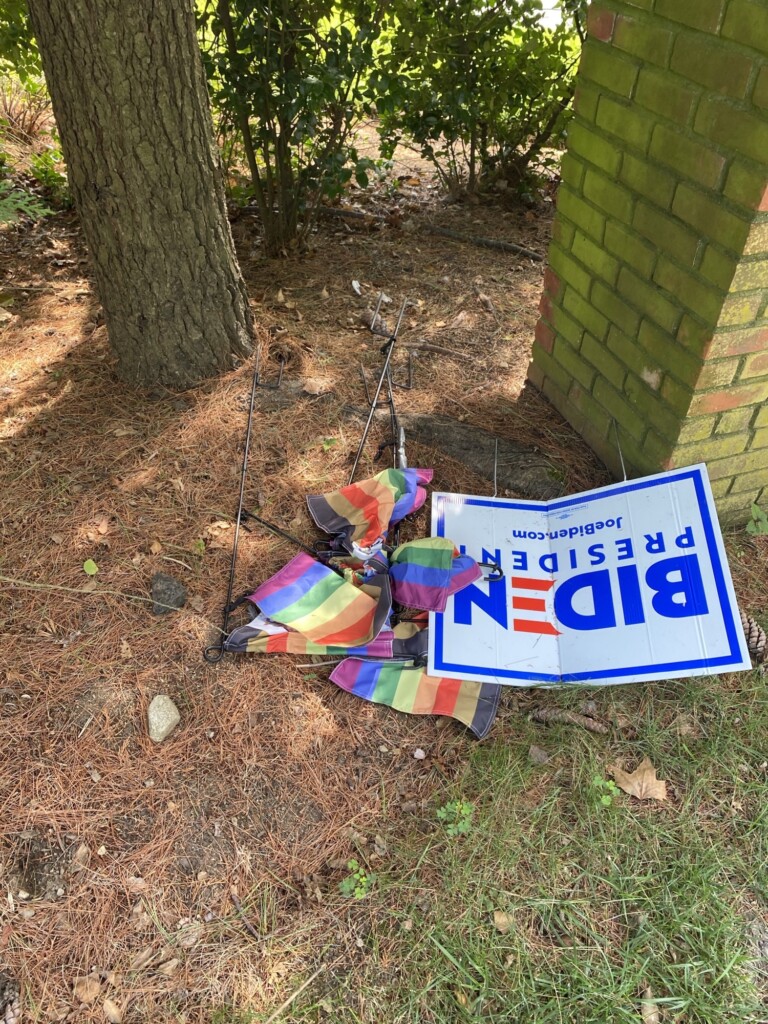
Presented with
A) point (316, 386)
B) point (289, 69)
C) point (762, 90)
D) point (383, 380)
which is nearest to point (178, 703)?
point (316, 386)

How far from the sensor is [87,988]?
5.24 ft

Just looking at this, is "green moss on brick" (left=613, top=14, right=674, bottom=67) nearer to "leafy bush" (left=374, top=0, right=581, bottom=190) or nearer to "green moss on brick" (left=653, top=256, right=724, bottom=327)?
"green moss on brick" (left=653, top=256, right=724, bottom=327)

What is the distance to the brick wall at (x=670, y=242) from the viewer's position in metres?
1.85

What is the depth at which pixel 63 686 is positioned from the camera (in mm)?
2037

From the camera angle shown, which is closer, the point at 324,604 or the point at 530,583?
the point at 324,604

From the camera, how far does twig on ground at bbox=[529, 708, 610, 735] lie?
203cm

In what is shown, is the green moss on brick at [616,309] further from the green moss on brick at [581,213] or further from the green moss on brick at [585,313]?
the green moss on brick at [581,213]

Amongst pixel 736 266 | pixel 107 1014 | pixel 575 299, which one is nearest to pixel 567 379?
pixel 575 299

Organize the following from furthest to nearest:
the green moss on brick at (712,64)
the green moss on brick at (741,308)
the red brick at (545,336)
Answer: the red brick at (545,336) → the green moss on brick at (741,308) → the green moss on brick at (712,64)

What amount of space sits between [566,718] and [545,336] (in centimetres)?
156

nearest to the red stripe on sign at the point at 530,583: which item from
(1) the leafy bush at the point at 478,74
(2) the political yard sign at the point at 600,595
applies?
(2) the political yard sign at the point at 600,595

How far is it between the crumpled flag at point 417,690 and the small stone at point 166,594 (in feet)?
1.79

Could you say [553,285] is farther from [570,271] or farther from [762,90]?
[762,90]

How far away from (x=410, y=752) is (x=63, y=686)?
974mm
